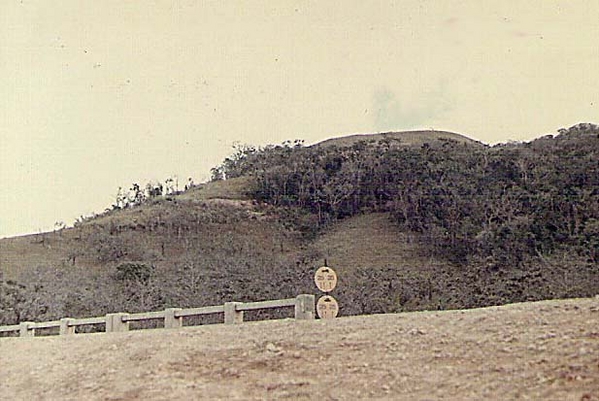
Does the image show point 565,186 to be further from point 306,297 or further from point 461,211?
point 306,297

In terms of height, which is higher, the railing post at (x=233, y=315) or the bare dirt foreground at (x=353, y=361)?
the railing post at (x=233, y=315)

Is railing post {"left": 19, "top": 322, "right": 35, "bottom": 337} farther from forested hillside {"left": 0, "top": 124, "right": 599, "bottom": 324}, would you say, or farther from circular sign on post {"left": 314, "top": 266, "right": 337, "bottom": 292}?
forested hillside {"left": 0, "top": 124, "right": 599, "bottom": 324}

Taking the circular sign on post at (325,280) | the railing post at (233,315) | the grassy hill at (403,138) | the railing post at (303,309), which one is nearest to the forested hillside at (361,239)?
the grassy hill at (403,138)

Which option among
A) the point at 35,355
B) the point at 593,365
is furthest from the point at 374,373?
the point at 35,355

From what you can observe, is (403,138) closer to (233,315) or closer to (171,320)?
(171,320)

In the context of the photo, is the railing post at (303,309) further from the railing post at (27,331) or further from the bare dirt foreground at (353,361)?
the railing post at (27,331)
